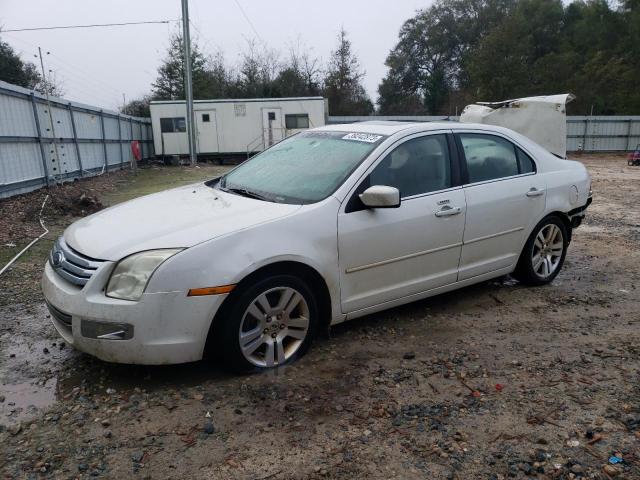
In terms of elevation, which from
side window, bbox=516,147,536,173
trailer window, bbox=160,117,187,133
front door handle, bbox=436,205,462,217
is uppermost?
trailer window, bbox=160,117,187,133

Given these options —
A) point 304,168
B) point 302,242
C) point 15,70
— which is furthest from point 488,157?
point 15,70

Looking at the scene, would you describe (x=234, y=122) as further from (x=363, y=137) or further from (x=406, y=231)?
(x=406, y=231)

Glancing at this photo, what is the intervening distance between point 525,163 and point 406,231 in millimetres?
1724

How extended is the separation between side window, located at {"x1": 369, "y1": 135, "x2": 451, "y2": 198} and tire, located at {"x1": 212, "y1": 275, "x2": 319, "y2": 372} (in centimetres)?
100

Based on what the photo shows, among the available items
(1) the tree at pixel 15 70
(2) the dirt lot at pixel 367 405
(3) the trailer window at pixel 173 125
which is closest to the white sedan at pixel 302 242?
(2) the dirt lot at pixel 367 405

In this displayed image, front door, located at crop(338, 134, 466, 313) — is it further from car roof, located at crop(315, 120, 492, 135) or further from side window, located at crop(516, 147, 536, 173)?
side window, located at crop(516, 147, 536, 173)

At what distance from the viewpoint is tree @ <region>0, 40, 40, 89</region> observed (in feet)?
94.7

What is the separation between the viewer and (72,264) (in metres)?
3.01

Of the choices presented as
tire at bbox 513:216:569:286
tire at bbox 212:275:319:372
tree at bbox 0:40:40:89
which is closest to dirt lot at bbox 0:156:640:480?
tire at bbox 212:275:319:372

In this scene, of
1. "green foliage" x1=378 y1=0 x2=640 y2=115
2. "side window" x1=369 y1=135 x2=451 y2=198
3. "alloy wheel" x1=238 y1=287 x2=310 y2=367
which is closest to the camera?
"alloy wheel" x1=238 y1=287 x2=310 y2=367

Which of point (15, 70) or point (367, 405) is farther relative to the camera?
point (15, 70)

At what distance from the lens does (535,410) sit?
9.11 ft

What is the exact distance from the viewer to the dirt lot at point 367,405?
235 cm

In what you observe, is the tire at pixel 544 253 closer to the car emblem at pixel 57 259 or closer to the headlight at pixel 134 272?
the headlight at pixel 134 272
